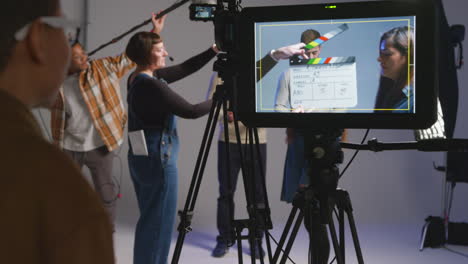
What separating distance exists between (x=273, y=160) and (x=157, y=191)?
244cm

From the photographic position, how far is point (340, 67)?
1516 millimetres

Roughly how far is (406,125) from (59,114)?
2856 millimetres

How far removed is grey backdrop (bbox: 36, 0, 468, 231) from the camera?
4.75 meters

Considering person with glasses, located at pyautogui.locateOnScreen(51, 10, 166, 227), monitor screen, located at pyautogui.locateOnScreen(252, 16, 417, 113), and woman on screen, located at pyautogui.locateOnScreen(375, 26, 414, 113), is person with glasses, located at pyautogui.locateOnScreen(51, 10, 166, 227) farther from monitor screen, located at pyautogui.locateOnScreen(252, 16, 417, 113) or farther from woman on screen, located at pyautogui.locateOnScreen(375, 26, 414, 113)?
woman on screen, located at pyautogui.locateOnScreen(375, 26, 414, 113)

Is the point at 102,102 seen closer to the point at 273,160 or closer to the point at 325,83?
the point at 273,160

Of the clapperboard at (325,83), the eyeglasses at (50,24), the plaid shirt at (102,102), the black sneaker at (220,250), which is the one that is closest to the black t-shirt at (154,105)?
the clapperboard at (325,83)

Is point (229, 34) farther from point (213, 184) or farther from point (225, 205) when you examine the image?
point (213, 184)

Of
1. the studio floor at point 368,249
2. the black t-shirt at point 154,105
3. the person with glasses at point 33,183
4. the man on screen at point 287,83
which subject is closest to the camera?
the person with glasses at point 33,183

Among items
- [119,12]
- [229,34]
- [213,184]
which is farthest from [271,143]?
[229,34]

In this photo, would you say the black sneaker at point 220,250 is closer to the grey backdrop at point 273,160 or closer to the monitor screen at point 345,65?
the grey backdrop at point 273,160

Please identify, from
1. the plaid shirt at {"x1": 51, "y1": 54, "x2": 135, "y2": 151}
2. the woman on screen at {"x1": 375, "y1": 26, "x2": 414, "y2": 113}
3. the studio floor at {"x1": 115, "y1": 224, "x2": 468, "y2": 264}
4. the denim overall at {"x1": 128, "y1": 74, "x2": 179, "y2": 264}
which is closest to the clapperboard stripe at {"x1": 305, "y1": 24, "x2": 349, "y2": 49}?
the woman on screen at {"x1": 375, "y1": 26, "x2": 414, "y2": 113}

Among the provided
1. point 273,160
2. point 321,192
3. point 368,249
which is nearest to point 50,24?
point 321,192

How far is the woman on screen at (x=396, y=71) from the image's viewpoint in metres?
1.46

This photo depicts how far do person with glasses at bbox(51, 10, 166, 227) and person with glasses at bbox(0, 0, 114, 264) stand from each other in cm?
320
